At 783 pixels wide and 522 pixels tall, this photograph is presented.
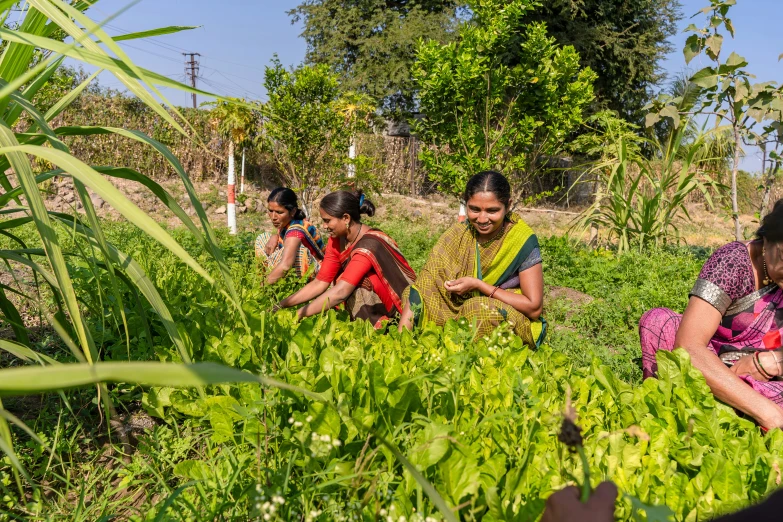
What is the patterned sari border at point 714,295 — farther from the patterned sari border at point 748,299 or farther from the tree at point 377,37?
the tree at point 377,37

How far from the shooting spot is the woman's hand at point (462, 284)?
3535mm

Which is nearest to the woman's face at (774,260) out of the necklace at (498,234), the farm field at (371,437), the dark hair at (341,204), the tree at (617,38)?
the farm field at (371,437)

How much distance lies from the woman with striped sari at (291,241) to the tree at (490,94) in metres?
3.72

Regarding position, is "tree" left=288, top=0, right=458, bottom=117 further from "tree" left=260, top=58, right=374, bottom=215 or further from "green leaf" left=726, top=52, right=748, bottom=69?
"green leaf" left=726, top=52, right=748, bottom=69

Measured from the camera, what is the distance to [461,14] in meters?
20.1

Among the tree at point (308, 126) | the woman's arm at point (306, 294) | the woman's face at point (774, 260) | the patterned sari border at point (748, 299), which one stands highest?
the tree at point (308, 126)

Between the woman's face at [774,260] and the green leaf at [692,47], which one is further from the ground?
the green leaf at [692,47]

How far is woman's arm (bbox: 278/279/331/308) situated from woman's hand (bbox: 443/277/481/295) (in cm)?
97

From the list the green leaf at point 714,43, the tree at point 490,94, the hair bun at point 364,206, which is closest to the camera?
the hair bun at point 364,206

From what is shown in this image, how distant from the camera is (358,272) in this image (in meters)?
3.93

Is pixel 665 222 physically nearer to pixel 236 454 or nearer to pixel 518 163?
pixel 518 163

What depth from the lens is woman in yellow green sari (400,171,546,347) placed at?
3447 mm

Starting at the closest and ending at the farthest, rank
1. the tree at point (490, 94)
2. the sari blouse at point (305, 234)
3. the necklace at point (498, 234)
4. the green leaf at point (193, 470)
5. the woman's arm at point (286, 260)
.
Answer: the green leaf at point (193, 470) → the necklace at point (498, 234) → the woman's arm at point (286, 260) → the sari blouse at point (305, 234) → the tree at point (490, 94)

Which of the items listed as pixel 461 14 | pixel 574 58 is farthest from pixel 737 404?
pixel 461 14
